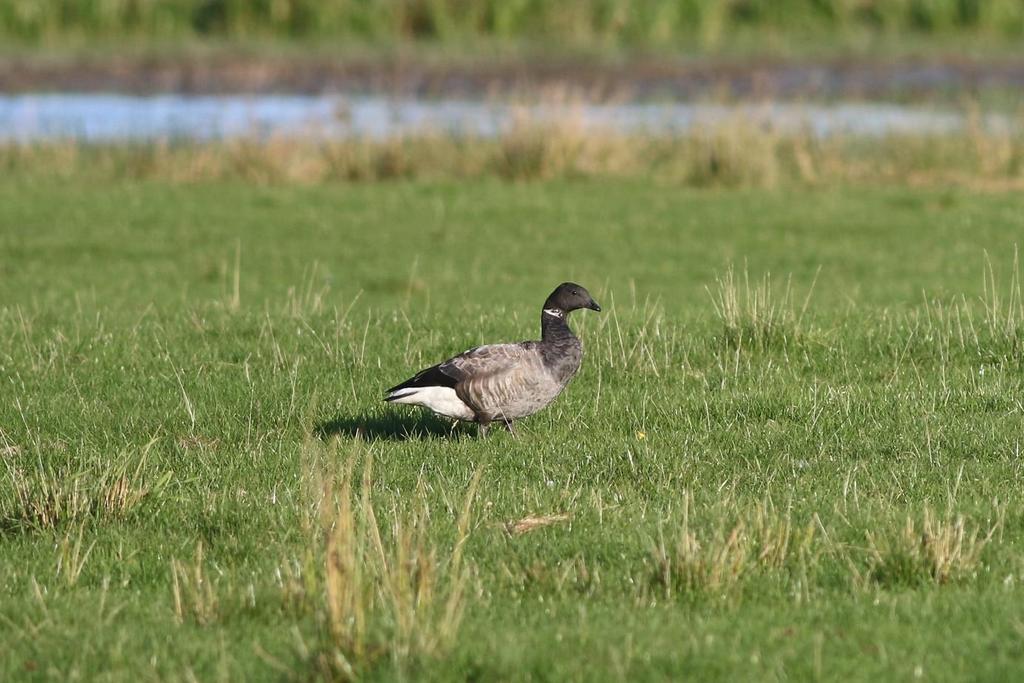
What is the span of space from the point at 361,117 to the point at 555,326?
1170 inches

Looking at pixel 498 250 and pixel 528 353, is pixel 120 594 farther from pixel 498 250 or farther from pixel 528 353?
pixel 498 250

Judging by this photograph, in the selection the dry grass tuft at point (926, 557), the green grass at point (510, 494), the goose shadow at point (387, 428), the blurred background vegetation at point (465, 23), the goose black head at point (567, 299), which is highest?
the blurred background vegetation at point (465, 23)

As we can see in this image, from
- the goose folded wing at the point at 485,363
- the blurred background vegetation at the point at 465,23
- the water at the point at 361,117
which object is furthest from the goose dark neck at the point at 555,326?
the blurred background vegetation at the point at 465,23

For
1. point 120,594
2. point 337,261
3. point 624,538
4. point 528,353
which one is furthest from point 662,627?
point 337,261

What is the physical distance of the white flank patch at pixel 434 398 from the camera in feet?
34.8

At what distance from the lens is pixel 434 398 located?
10664 mm

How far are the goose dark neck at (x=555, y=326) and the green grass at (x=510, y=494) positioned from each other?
2.29 ft

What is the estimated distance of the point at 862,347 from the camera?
14070mm

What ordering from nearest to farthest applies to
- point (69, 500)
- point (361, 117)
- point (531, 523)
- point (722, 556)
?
point (722, 556) < point (531, 523) < point (69, 500) < point (361, 117)

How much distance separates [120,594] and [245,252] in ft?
50.3

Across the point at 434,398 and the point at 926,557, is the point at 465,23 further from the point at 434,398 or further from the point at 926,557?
the point at 926,557

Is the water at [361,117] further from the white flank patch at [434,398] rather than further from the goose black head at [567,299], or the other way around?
the white flank patch at [434,398]

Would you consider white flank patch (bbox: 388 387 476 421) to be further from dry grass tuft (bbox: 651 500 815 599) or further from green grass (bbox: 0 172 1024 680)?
dry grass tuft (bbox: 651 500 815 599)

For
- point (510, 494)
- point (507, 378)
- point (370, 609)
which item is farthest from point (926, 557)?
point (507, 378)
